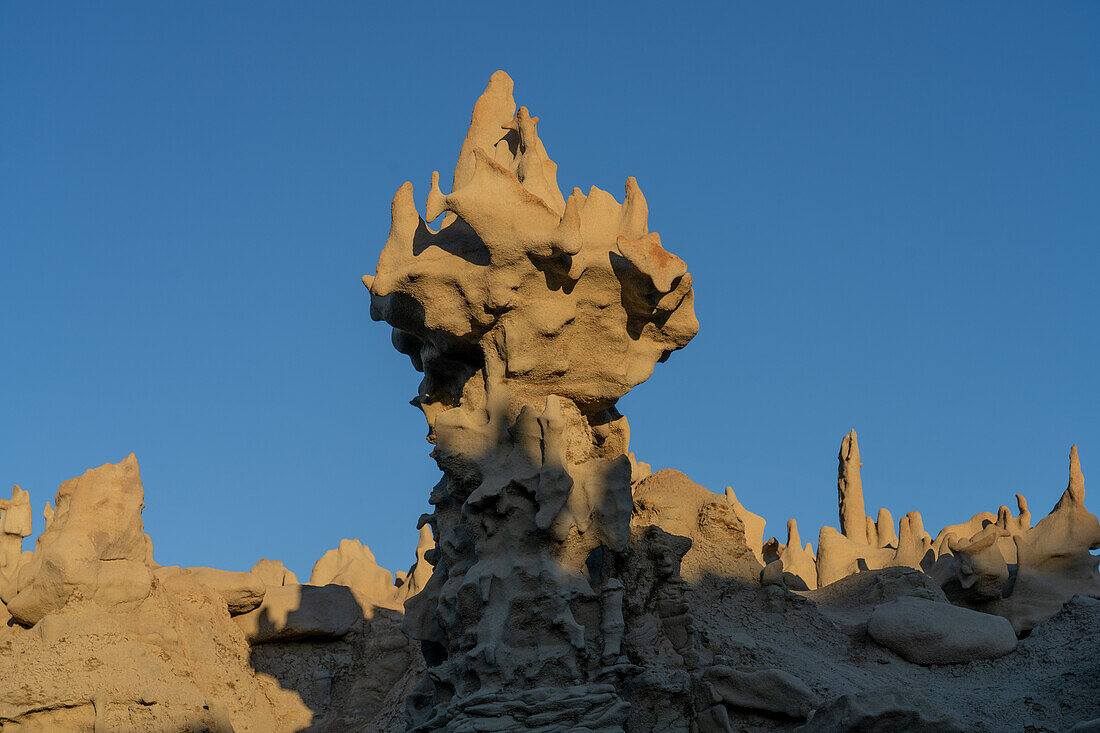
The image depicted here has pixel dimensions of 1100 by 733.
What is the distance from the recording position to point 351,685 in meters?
13.7

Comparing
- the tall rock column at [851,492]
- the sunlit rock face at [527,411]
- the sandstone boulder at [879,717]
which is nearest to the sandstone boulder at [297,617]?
the sunlit rock face at [527,411]

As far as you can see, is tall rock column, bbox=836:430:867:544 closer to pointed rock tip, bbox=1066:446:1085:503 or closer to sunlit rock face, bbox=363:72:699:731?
pointed rock tip, bbox=1066:446:1085:503

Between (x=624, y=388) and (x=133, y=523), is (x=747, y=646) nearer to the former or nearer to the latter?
(x=624, y=388)

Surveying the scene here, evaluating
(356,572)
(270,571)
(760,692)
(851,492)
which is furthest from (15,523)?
(851,492)

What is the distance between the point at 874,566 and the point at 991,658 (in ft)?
22.0

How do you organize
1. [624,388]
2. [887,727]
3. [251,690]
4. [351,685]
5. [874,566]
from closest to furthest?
[887,727] → [624,388] → [251,690] → [351,685] → [874,566]

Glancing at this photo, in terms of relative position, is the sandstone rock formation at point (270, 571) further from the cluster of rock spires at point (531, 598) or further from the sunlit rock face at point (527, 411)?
the sunlit rock face at point (527, 411)

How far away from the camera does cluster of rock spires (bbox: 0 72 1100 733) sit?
955 centimetres

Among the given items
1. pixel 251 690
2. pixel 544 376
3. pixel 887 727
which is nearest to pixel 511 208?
pixel 544 376

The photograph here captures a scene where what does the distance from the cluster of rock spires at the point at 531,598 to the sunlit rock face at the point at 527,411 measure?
2 cm

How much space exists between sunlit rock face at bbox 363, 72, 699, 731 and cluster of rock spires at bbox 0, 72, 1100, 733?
2 cm

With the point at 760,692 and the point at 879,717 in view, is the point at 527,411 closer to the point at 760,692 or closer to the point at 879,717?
the point at 760,692

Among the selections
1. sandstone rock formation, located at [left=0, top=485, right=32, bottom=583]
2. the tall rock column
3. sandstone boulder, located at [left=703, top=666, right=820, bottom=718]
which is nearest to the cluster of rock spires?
sandstone boulder, located at [left=703, top=666, right=820, bottom=718]

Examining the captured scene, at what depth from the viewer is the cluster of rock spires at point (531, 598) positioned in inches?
376
